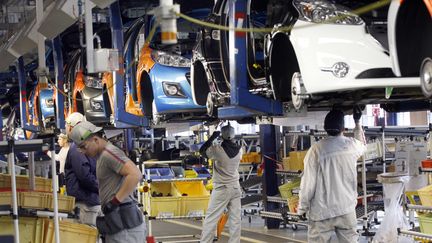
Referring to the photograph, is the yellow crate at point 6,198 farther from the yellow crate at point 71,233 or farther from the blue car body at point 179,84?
the blue car body at point 179,84

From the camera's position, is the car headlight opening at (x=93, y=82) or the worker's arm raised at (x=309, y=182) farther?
the car headlight opening at (x=93, y=82)

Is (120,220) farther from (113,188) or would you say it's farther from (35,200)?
(35,200)

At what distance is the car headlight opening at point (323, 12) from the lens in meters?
6.31

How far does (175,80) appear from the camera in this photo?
10.3m

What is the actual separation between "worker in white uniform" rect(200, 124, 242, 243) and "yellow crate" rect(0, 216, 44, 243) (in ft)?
11.9

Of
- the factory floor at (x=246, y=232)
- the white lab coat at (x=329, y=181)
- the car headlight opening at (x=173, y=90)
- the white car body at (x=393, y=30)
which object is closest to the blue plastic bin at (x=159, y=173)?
the factory floor at (x=246, y=232)

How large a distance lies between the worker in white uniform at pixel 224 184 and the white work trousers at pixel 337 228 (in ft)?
9.00

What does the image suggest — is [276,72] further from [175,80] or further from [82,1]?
[175,80]

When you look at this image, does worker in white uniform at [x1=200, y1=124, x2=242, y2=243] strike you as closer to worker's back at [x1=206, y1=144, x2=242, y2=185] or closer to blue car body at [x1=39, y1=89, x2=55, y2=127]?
worker's back at [x1=206, y1=144, x2=242, y2=185]

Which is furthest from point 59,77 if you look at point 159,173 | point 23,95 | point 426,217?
point 426,217

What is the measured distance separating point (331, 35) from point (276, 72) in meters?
1.30

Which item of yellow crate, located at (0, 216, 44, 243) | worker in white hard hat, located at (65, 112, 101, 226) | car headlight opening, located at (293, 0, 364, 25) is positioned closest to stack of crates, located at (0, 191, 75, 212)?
yellow crate, located at (0, 216, 44, 243)

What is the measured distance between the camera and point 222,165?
33.7ft

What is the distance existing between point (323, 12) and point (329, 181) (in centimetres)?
167
